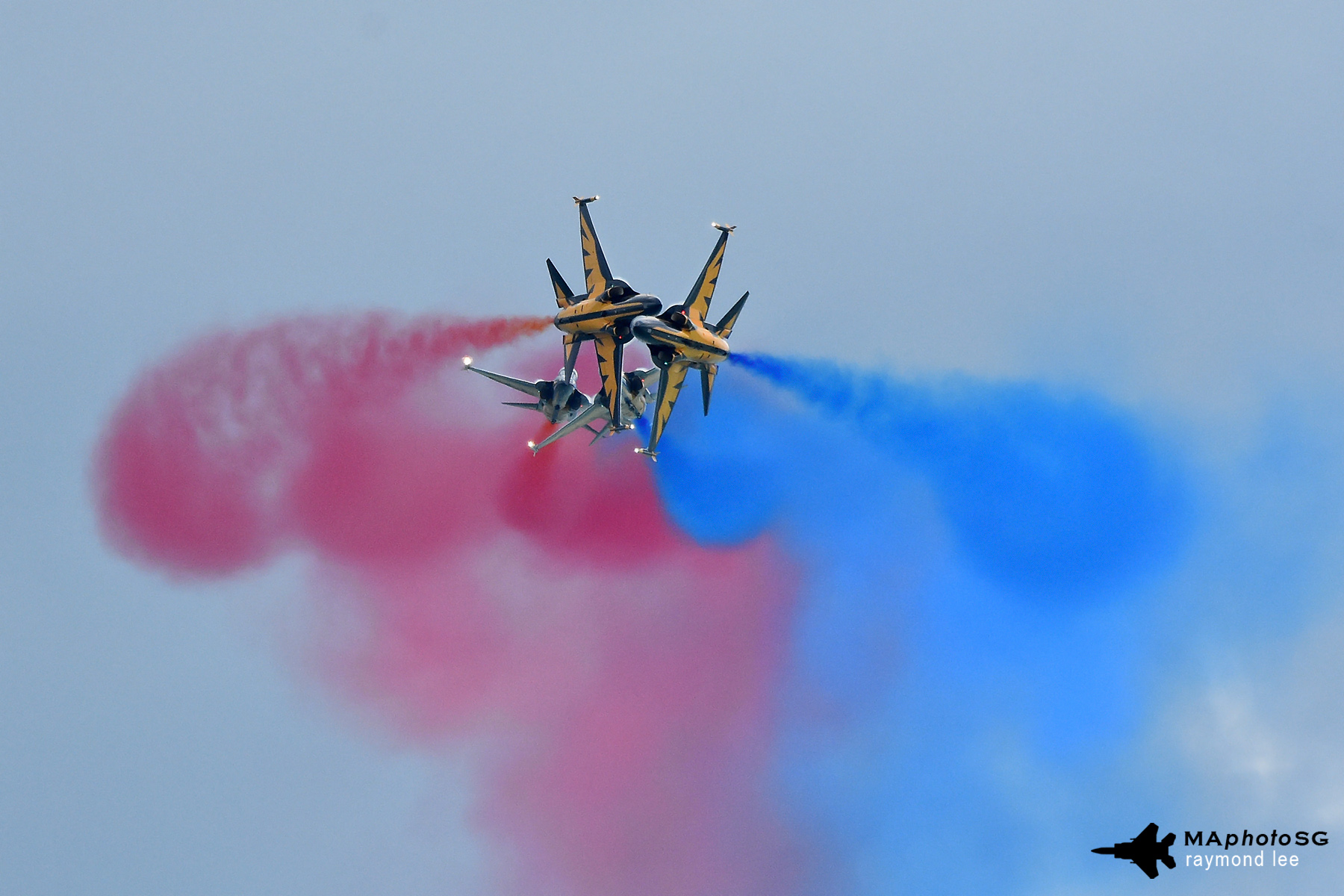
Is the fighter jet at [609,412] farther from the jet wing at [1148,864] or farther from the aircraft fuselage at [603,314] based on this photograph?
the jet wing at [1148,864]

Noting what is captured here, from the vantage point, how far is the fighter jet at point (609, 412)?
5075 cm

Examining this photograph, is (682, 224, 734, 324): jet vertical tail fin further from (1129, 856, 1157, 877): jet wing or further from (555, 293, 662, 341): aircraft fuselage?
(1129, 856, 1157, 877): jet wing

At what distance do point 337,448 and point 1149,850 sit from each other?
113 ft

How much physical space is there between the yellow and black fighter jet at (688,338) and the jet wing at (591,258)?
2355 millimetres

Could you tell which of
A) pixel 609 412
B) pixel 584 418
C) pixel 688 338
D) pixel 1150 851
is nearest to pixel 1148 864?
pixel 1150 851

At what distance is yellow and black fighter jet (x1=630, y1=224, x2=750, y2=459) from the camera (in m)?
44.4

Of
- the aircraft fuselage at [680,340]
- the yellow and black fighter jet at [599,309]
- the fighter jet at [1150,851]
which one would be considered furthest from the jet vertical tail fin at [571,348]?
the fighter jet at [1150,851]

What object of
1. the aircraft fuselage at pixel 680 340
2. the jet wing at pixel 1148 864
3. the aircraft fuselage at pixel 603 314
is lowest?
the jet wing at pixel 1148 864

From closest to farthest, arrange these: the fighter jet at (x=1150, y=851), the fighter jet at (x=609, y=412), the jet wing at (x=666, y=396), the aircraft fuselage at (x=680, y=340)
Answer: the fighter jet at (x=1150, y=851), the aircraft fuselage at (x=680, y=340), the jet wing at (x=666, y=396), the fighter jet at (x=609, y=412)

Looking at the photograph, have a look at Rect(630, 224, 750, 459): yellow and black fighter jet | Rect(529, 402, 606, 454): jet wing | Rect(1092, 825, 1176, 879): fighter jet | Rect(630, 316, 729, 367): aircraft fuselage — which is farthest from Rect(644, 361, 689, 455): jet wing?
Rect(1092, 825, 1176, 879): fighter jet

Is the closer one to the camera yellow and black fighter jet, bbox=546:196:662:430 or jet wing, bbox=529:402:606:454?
yellow and black fighter jet, bbox=546:196:662:430

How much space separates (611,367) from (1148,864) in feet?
74.2

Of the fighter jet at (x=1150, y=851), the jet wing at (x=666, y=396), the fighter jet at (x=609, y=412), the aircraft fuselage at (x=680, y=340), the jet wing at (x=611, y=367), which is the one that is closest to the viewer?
the fighter jet at (x=1150, y=851)

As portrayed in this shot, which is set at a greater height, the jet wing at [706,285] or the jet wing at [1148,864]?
the jet wing at [706,285]
